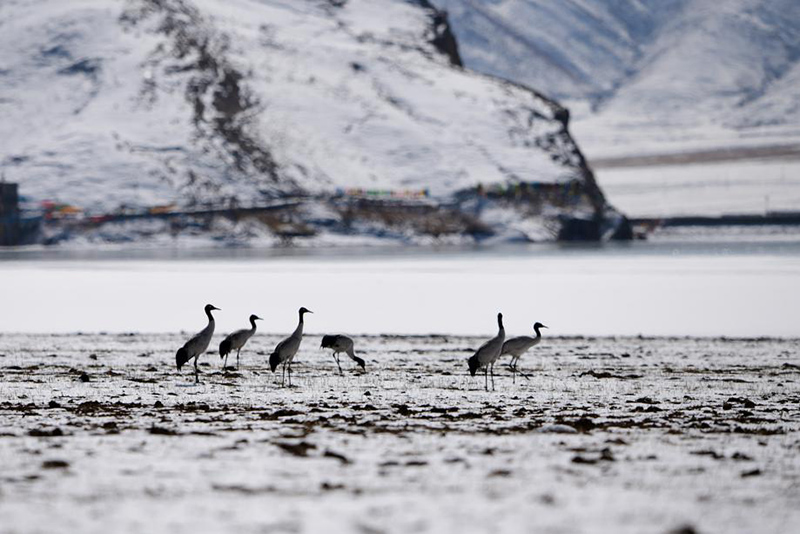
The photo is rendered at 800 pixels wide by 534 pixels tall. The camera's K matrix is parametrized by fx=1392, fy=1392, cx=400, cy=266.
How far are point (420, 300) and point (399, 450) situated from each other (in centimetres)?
4964

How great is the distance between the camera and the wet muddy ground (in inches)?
589

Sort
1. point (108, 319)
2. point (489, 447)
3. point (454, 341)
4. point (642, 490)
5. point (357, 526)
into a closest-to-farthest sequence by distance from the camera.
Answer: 1. point (357, 526)
2. point (642, 490)
3. point (489, 447)
4. point (454, 341)
5. point (108, 319)

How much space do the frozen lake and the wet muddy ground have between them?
19329mm

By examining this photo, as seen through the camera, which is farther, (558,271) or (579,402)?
(558,271)

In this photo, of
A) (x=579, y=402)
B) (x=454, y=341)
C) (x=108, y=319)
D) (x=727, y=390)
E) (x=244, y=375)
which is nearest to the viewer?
(x=579, y=402)

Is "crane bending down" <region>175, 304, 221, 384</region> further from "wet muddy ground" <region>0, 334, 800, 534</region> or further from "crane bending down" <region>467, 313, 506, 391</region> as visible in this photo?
"crane bending down" <region>467, 313, 506, 391</region>

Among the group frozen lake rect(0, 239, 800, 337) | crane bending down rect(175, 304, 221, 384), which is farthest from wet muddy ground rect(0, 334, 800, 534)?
frozen lake rect(0, 239, 800, 337)

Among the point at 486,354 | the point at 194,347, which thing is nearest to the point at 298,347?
the point at 194,347

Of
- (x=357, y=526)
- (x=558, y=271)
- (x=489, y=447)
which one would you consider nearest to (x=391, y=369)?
(x=489, y=447)

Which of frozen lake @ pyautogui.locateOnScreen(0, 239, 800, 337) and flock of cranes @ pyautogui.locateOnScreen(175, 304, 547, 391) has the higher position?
frozen lake @ pyautogui.locateOnScreen(0, 239, 800, 337)

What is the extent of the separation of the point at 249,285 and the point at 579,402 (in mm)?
57483

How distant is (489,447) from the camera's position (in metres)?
19.9

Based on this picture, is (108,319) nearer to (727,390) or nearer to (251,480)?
(727,390)

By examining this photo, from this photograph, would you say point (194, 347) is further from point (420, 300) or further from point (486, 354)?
point (420, 300)
